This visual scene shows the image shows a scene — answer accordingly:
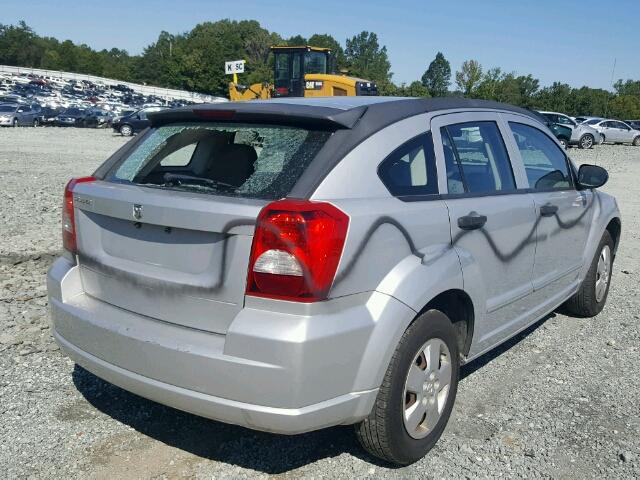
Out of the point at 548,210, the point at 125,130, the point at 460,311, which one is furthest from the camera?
the point at 125,130

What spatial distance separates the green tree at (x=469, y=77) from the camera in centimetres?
6900

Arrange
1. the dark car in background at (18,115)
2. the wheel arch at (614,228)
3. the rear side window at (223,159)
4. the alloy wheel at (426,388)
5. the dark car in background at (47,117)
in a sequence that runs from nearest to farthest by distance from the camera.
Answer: the rear side window at (223,159), the alloy wheel at (426,388), the wheel arch at (614,228), the dark car in background at (18,115), the dark car in background at (47,117)

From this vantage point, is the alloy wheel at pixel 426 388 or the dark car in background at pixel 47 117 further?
the dark car in background at pixel 47 117

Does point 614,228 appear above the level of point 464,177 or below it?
below

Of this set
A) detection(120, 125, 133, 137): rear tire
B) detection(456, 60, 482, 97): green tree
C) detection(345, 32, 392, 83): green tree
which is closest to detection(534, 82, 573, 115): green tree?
detection(456, 60, 482, 97): green tree

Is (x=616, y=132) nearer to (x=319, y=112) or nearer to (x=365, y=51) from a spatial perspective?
(x=319, y=112)

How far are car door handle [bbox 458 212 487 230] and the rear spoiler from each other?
30.7 inches

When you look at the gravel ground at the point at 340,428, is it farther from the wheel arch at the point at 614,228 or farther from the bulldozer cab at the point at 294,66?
the bulldozer cab at the point at 294,66

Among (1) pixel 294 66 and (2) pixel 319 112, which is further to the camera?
(1) pixel 294 66

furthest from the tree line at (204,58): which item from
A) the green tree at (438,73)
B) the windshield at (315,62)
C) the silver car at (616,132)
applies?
the windshield at (315,62)

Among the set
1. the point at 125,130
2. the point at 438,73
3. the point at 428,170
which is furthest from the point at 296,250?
the point at 438,73

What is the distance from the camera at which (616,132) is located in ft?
120

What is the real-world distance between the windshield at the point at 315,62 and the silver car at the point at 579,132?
40.2ft

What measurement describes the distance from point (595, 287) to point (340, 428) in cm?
302
